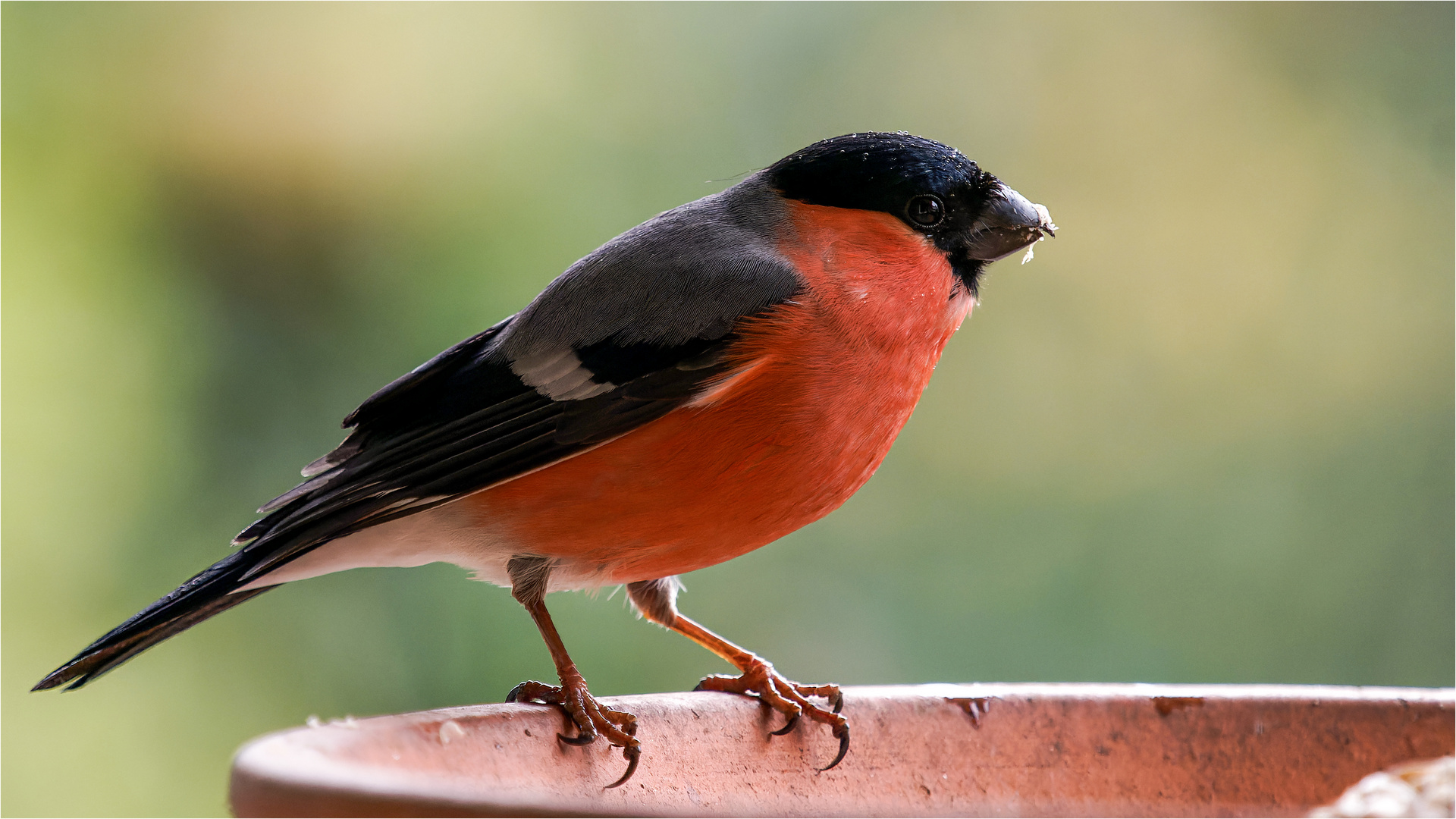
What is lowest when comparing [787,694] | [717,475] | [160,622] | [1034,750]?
[1034,750]

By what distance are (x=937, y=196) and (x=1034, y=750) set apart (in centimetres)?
74

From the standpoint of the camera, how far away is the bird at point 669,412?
5.27 feet

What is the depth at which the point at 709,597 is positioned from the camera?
3.37 meters

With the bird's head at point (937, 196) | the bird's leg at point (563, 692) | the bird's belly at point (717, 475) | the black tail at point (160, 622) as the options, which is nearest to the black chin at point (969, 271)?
the bird's head at point (937, 196)

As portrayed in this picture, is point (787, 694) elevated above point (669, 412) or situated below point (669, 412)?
below

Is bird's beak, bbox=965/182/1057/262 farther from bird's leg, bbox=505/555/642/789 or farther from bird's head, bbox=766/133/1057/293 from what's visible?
bird's leg, bbox=505/555/642/789

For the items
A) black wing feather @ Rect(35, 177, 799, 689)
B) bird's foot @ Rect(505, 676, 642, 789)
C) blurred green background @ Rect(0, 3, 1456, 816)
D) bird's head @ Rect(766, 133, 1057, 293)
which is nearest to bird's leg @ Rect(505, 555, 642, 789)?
bird's foot @ Rect(505, 676, 642, 789)

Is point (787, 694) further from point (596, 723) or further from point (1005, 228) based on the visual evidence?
point (1005, 228)

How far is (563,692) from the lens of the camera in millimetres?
1554

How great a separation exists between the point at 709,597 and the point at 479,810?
2.47 meters

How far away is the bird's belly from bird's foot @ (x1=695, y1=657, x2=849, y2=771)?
0.66 ft

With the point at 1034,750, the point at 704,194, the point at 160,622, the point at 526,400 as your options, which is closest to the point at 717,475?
the point at 526,400

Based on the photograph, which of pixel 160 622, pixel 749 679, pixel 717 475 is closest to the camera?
pixel 717 475

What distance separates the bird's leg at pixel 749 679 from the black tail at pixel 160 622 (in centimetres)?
59
